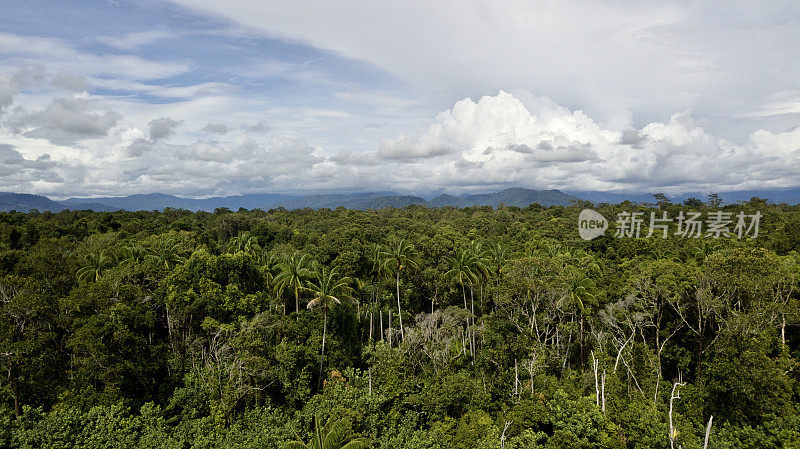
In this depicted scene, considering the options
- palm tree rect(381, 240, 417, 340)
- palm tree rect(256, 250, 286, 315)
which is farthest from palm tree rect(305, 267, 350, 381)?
palm tree rect(381, 240, 417, 340)

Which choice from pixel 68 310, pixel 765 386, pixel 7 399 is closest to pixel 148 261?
pixel 68 310

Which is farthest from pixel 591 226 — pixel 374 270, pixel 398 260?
pixel 398 260

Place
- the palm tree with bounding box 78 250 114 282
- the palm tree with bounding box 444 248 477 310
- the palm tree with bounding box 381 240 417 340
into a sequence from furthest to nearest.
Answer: the palm tree with bounding box 381 240 417 340
the palm tree with bounding box 444 248 477 310
the palm tree with bounding box 78 250 114 282

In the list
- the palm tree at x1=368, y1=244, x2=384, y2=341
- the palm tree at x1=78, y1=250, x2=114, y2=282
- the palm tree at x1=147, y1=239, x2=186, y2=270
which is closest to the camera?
the palm tree at x1=78, y1=250, x2=114, y2=282

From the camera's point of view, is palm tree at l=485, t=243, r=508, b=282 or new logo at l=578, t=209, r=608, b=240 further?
new logo at l=578, t=209, r=608, b=240

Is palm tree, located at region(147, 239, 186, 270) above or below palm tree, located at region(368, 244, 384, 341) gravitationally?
above

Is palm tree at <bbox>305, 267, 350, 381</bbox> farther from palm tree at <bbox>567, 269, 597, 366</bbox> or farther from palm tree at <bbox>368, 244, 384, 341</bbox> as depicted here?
palm tree at <bbox>567, 269, 597, 366</bbox>

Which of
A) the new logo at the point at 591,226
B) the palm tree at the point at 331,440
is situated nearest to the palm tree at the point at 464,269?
the palm tree at the point at 331,440
